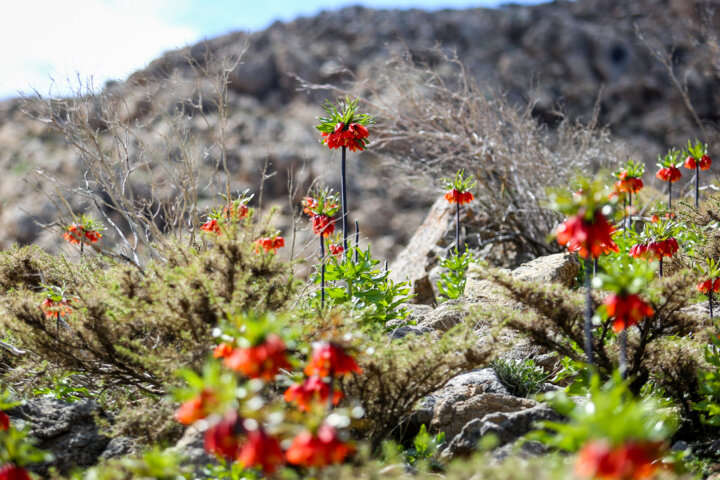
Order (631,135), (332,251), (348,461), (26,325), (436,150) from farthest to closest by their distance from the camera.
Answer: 1. (631,135)
2. (436,150)
3. (332,251)
4. (26,325)
5. (348,461)

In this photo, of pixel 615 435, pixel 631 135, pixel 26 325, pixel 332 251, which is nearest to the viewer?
pixel 615 435

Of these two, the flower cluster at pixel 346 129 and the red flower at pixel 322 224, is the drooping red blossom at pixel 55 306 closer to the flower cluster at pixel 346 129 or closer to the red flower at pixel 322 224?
the red flower at pixel 322 224

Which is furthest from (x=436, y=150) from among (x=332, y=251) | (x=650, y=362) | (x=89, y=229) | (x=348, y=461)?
(x=348, y=461)

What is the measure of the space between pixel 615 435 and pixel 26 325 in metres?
3.54

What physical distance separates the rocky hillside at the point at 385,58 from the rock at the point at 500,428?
2520cm

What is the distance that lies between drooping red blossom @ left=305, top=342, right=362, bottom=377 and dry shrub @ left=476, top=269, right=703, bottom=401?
55.8 inches

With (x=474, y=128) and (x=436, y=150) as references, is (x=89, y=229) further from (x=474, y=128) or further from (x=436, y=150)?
(x=474, y=128)

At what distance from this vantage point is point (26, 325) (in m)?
3.73

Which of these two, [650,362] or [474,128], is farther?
[474,128]

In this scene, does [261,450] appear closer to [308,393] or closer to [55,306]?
[308,393]

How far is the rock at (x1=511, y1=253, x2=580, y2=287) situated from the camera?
5.78m

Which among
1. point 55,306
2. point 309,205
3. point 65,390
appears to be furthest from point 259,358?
point 309,205

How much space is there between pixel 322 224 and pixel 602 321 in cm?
227

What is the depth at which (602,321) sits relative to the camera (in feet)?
11.3
